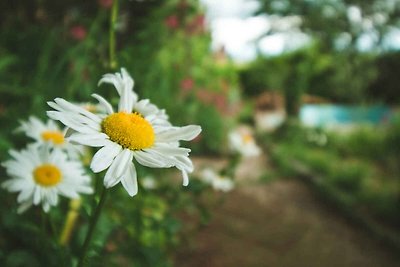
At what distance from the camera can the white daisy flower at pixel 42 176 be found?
0.79 meters

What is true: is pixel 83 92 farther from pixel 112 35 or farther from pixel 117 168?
pixel 117 168

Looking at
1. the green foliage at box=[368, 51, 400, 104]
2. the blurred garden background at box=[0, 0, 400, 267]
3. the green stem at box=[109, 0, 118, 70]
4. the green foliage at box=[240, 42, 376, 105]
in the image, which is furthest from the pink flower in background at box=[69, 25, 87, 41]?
the green foliage at box=[368, 51, 400, 104]

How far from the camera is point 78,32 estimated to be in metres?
1.99

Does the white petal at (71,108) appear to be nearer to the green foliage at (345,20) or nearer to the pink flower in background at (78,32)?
the pink flower in background at (78,32)

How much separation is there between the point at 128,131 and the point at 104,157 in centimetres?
6

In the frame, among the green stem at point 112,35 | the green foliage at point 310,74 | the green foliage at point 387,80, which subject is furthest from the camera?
the green foliage at point 387,80

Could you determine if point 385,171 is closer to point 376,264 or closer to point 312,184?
point 312,184

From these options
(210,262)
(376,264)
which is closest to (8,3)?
(210,262)

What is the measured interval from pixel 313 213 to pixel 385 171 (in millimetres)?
1664

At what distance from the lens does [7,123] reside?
4.20 feet

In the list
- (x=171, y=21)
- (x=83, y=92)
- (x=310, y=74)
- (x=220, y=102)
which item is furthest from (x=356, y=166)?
(x=310, y=74)

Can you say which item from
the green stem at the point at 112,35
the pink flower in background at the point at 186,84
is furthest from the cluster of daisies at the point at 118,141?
the pink flower in background at the point at 186,84

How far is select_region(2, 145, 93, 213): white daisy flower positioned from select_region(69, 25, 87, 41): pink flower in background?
127 cm

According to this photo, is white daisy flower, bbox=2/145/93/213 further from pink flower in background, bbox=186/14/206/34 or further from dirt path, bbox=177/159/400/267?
pink flower in background, bbox=186/14/206/34
